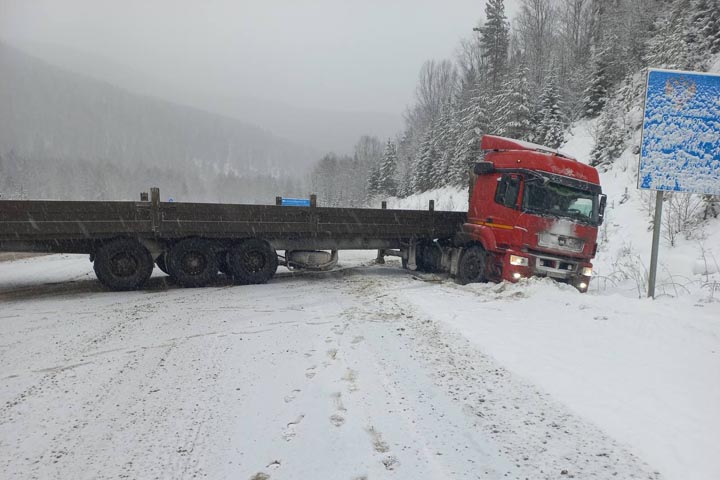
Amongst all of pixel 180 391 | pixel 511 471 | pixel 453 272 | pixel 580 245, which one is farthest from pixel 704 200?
pixel 180 391

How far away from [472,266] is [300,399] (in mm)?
7309

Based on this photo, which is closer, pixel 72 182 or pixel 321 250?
pixel 321 250

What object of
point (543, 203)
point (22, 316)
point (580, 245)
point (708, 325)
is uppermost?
point (543, 203)

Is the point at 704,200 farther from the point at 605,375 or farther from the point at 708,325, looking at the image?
the point at 605,375

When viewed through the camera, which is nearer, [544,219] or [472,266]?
[544,219]

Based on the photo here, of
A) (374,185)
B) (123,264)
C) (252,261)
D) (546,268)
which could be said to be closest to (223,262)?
(252,261)

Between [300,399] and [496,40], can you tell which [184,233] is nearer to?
[300,399]

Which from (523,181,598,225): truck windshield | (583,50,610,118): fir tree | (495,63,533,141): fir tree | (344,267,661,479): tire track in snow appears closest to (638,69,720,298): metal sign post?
(523,181,598,225): truck windshield

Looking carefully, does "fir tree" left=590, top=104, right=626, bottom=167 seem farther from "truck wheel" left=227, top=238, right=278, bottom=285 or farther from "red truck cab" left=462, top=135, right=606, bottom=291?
"truck wheel" left=227, top=238, right=278, bottom=285

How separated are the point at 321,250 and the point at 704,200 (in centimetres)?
1157

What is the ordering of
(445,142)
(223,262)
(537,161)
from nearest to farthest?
(537,161)
(223,262)
(445,142)

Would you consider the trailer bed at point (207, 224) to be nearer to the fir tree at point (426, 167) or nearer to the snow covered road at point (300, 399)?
the snow covered road at point (300, 399)

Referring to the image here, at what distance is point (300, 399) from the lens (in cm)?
362

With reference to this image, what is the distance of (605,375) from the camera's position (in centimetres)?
403
